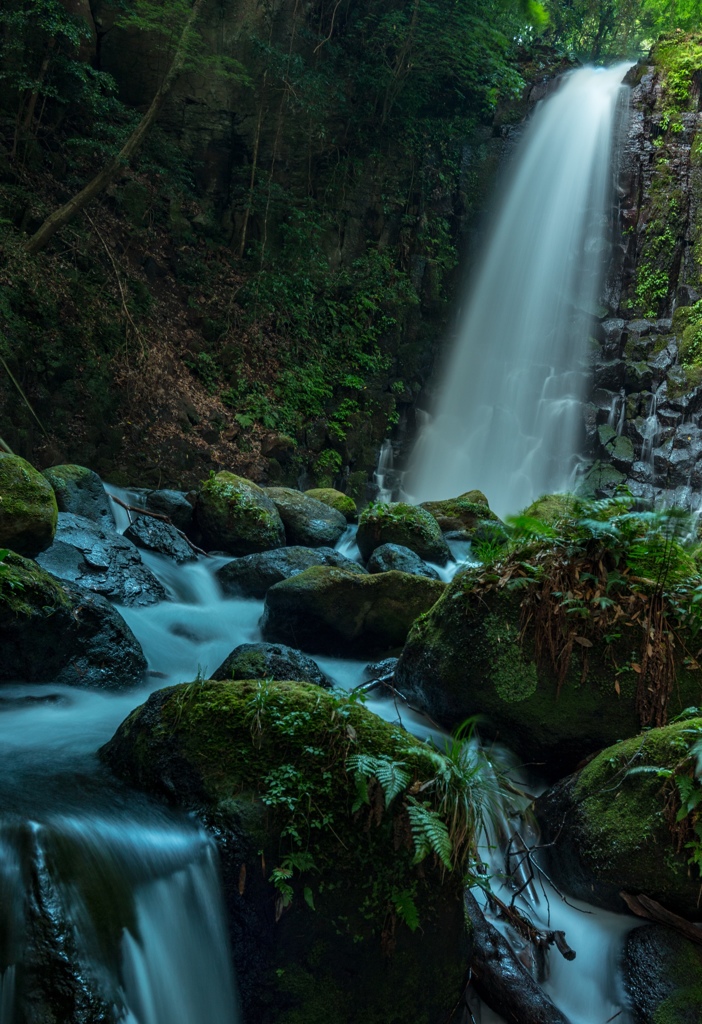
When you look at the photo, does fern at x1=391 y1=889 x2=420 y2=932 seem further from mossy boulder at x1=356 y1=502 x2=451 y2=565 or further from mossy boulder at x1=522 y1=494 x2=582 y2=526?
mossy boulder at x1=356 y1=502 x2=451 y2=565

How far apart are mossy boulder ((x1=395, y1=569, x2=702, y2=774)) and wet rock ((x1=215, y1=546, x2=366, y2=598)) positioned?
140 inches

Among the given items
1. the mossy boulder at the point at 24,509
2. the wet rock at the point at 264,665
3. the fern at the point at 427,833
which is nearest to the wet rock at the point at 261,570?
the mossy boulder at the point at 24,509

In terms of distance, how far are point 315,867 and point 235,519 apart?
688 centimetres

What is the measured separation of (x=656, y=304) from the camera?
16.5 metres

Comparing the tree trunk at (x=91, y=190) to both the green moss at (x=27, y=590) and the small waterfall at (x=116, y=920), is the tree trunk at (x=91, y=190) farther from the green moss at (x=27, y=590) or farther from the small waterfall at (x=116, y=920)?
the small waterfall at (x=116, y=920)

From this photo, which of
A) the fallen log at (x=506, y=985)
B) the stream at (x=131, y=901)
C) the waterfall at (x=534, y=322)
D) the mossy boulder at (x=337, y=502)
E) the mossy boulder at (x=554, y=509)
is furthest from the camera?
the waterfall at (x=534, y=322)

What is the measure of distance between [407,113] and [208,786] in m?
18.3

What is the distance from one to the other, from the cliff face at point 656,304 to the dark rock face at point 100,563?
1058cm

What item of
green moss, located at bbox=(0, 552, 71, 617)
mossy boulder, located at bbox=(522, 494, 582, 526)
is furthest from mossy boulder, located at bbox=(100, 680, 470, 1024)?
green moss, located at bbox=(0, 552, 71, 617)

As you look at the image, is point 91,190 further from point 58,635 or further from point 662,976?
point 662,976

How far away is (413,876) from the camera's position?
2.61 metres

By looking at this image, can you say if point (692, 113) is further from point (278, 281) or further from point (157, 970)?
point (157, 970)

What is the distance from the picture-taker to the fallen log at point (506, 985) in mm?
2711

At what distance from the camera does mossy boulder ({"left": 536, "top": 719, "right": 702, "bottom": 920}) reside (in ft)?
9.87
